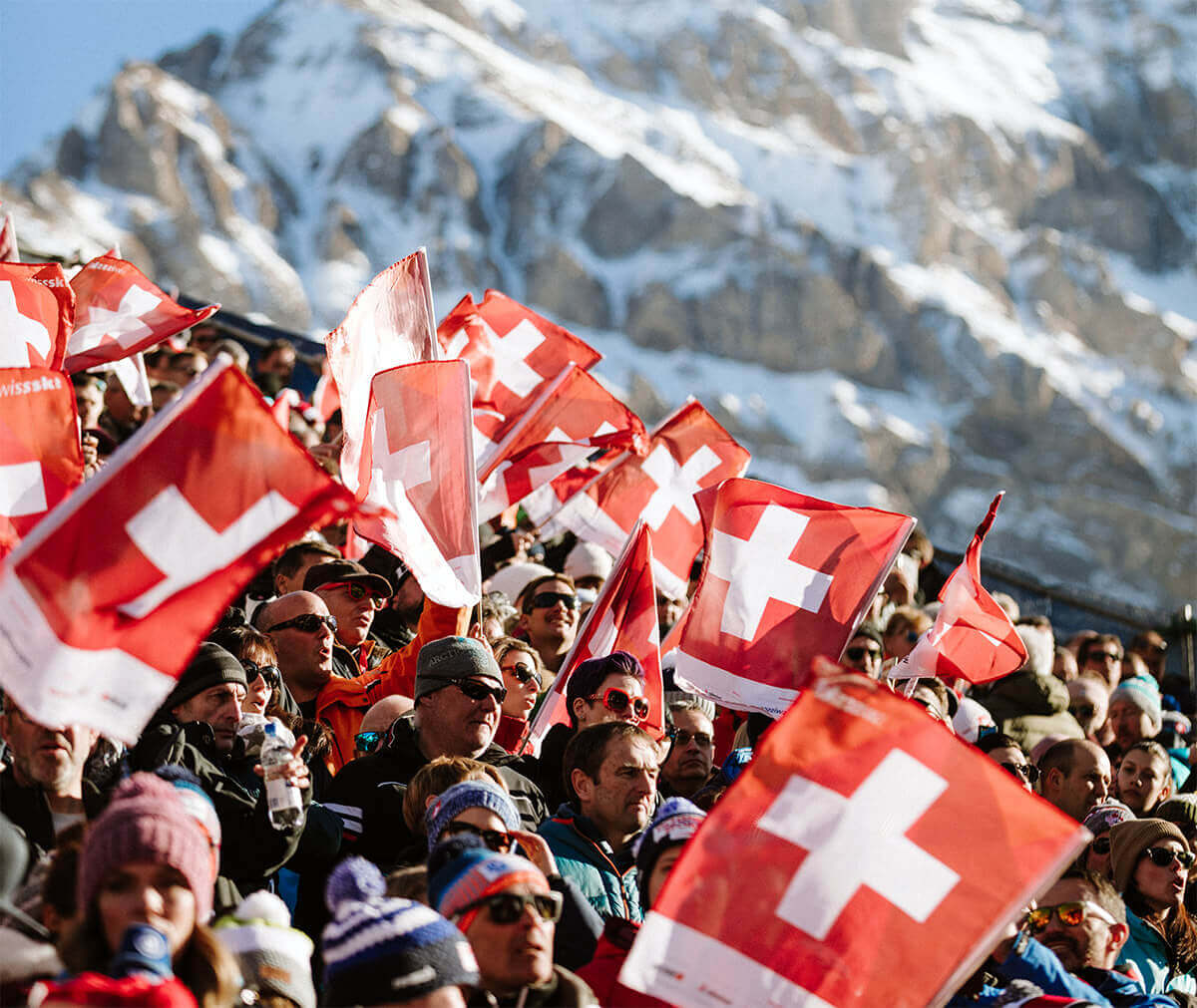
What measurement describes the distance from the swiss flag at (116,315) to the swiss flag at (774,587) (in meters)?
2.36

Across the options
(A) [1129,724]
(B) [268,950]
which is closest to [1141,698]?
(A) [1129,724]

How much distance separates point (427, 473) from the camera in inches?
223

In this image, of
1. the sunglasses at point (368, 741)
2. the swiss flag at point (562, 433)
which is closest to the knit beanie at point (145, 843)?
the sunglasses at point (368, 741)

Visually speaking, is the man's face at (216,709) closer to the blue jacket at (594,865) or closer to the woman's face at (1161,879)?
the blue jacket at (594,865)

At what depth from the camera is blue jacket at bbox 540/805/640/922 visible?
423 centimetres

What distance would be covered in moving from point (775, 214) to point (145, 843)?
96692 mm

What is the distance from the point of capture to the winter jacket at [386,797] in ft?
14.1

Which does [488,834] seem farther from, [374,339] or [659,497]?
[659,497]

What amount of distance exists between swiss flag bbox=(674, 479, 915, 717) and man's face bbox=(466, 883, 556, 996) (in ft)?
8.43

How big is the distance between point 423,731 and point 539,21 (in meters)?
124

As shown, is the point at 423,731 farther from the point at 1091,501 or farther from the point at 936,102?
the point at 936,102

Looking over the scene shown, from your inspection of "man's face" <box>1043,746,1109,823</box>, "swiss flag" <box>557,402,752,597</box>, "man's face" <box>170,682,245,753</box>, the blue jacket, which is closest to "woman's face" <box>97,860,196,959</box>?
"man's face" <box>170,682,245,753</box>

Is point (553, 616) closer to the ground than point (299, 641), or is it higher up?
closer to the ground

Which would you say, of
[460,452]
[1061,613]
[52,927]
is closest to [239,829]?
[52,927]
